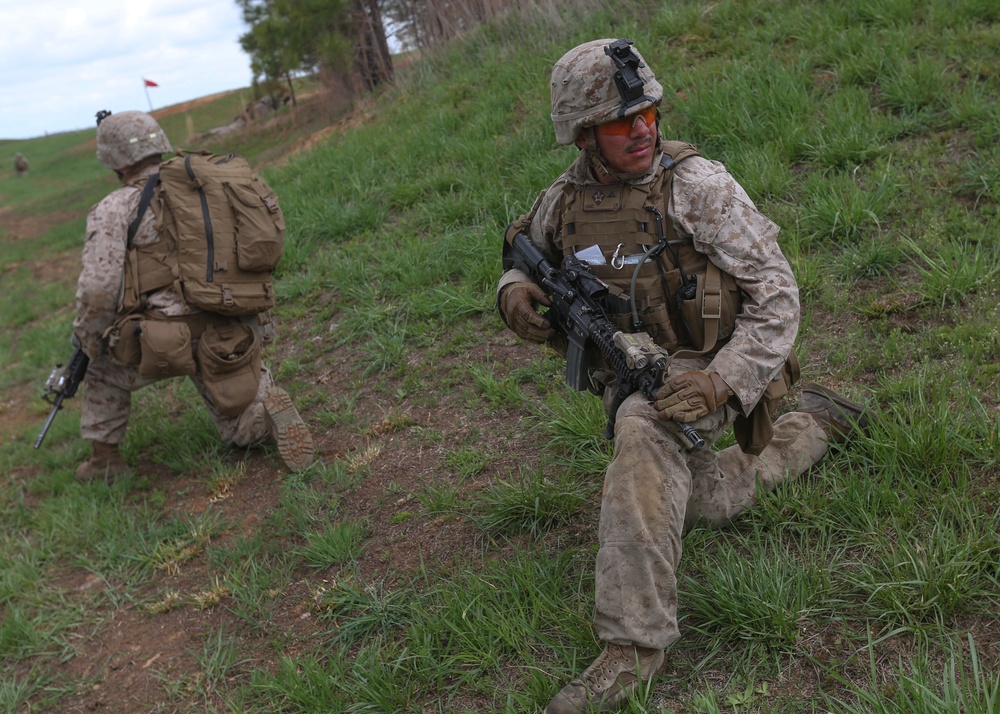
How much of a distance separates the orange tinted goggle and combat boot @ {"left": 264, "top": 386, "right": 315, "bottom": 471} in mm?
2574

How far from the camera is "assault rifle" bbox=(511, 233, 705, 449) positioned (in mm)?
2852

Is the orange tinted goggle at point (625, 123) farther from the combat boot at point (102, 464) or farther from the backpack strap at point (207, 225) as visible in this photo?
the combat boot at point (102, 464)

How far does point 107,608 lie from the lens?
4.36 metres

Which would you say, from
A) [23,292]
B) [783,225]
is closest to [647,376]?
[783,225]

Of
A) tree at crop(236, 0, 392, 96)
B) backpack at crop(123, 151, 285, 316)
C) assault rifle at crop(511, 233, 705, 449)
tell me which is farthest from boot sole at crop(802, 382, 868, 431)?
tree at crop(236, 0, 392, 96)

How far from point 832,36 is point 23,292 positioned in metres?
9.47

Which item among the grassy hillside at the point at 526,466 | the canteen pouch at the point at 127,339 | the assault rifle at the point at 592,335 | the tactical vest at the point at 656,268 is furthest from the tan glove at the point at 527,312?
the canteen pouch at the point at 127,339

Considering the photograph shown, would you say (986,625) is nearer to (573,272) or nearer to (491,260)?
(573,272)

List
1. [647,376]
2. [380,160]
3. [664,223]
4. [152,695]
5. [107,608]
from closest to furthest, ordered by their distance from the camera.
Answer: [647,376] < [664,223] < [152,695] < [107,608] < [380,160]

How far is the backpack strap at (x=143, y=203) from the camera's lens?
189 inches

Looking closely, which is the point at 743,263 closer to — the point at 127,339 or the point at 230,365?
the point at 230,365

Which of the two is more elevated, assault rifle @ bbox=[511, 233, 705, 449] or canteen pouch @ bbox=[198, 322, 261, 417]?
assault rifle @ bbox=[511, 233, 705, 449]

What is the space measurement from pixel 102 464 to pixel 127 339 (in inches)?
41.2

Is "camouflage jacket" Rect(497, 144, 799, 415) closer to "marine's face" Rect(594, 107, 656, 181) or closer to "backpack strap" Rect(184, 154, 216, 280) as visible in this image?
"marine's face" Rect(594, 107, 656, 181)
